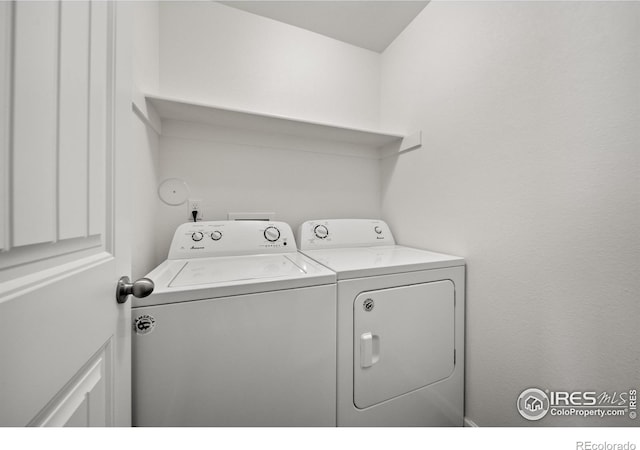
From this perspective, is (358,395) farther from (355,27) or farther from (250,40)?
(355,27)

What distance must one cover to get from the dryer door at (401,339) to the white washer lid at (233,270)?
347 mm

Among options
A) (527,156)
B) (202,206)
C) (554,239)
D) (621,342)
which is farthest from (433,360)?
(202,206)

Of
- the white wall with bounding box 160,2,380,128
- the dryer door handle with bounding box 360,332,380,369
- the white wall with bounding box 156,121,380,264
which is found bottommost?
the dryer door handle with bounding box 360,332,380,369

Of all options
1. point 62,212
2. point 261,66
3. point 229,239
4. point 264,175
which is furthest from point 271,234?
point 261,66

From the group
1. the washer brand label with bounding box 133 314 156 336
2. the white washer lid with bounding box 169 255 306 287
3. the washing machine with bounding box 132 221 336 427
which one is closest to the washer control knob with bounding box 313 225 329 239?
the white washer lid with bounding box 169 255 306 287

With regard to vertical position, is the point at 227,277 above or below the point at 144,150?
below

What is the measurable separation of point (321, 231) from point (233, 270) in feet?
2.33

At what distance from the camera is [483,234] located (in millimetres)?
1111

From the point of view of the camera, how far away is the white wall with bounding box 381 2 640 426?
2.38ft

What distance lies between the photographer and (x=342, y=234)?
1588 millimetres

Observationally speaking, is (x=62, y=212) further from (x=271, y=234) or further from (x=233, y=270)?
(x=271, y=234)

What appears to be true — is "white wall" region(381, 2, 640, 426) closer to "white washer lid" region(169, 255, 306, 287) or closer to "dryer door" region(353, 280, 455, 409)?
"dryer door" region(353, 280, 455, 409)

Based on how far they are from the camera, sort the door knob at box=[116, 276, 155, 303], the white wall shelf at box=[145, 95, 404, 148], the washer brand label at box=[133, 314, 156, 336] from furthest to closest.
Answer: the white wall shelf at box=[145, 95, 404, 148], the washer brand label at box=[133, 314, 156, 336], the door knob at box=[116, 276, 155, 303]

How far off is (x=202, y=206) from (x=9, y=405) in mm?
1271
